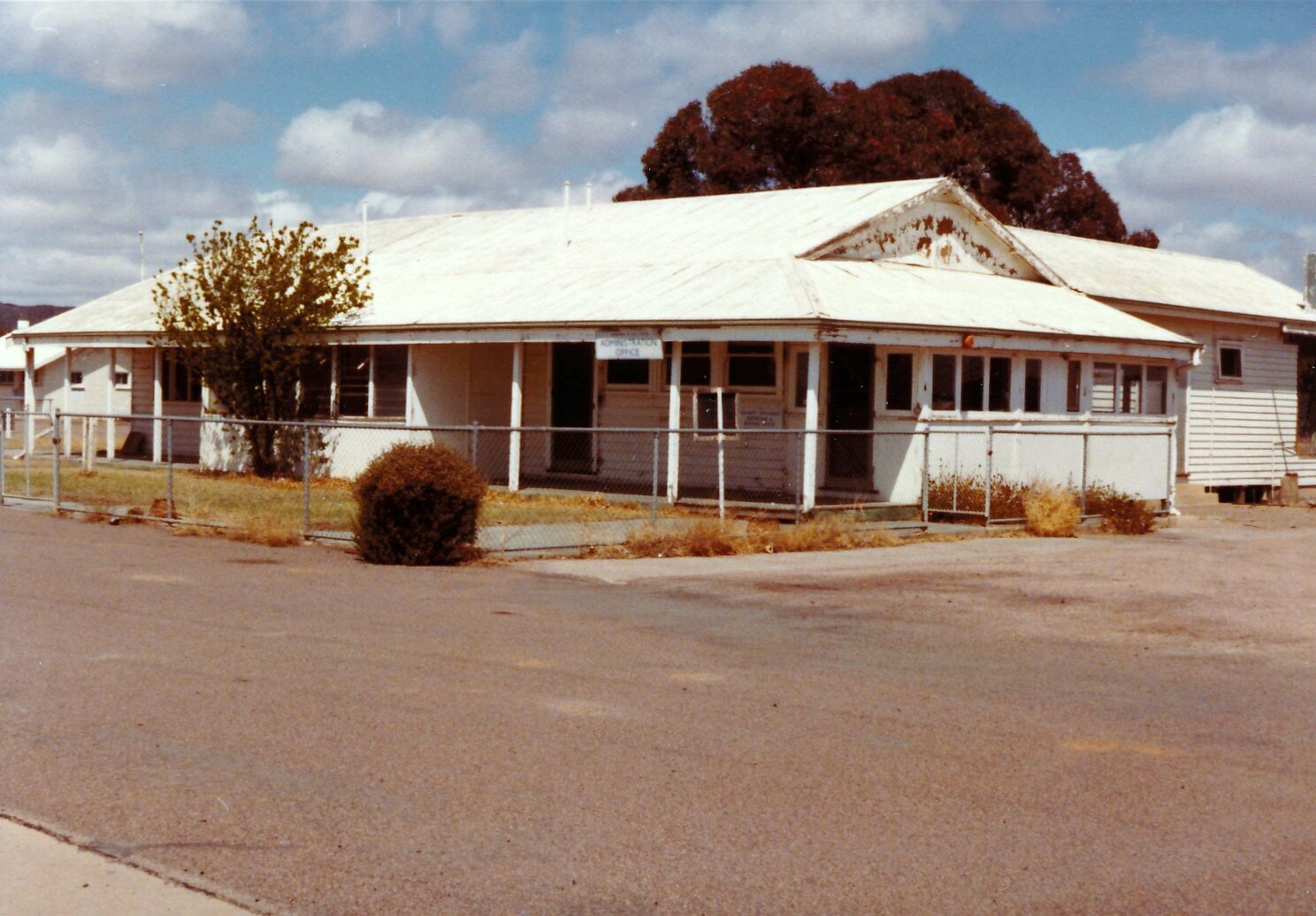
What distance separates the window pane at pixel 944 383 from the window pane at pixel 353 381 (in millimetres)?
10047

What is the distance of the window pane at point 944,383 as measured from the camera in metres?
21.3

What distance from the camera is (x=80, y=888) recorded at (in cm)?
537

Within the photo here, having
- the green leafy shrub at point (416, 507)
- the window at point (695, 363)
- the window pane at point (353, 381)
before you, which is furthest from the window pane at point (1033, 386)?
the window pane at point (353, 381)

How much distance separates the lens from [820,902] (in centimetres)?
530

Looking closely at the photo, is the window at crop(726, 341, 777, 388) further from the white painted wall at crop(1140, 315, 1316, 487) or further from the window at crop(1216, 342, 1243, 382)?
the window at crop(1216, 342, 1243, 382)

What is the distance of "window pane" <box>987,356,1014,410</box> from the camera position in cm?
2216

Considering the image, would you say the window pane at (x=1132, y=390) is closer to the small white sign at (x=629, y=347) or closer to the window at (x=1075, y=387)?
the window at (x=1075, y=387)

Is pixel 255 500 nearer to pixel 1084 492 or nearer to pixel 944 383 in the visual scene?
pixel 944 383

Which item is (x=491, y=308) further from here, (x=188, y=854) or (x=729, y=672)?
(x=188, y=854)

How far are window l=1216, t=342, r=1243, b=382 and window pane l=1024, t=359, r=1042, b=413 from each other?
7.91 meters

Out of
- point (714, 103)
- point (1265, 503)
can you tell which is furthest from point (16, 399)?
point (1265, 503)

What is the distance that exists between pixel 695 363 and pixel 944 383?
361 cm

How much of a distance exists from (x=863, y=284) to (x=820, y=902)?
55.2 ft

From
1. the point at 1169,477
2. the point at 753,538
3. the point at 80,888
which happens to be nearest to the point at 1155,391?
the point at 1169,477
